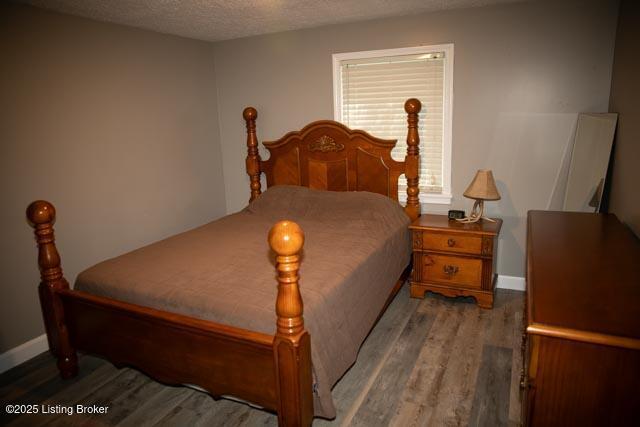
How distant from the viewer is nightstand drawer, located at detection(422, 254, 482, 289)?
3.06 m

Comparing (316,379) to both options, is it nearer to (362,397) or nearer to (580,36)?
(362,397)

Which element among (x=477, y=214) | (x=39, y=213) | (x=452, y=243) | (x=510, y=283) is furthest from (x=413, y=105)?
(x=39, y=213)

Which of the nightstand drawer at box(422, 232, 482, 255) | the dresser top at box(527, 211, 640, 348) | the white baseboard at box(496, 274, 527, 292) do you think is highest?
the dresser top at box(527, 211, 640, 348)

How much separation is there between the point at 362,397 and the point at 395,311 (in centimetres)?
101

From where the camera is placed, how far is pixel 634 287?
136 centimetres

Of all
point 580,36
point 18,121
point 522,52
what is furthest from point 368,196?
point 18,121

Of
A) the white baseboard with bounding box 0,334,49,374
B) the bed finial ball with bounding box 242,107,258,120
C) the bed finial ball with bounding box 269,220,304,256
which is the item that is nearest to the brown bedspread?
the bed finial ball with bounding box 269,220,304,256

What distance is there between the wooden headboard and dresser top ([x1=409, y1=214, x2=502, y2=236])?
19 centimetres

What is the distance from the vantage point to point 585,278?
4.75ft

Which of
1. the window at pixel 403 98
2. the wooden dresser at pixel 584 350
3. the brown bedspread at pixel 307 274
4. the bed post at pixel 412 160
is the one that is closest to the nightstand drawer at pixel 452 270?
the brown bedspread at pixel 307 274

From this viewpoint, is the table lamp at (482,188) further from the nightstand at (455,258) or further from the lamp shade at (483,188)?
the nightstand at (455,258)

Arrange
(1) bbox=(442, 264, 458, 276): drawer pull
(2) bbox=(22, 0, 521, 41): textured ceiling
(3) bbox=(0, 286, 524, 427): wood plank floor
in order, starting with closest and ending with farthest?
(3) bbox=(0, 286, 524, 427): wood plank floor
(2) bbox=(22, 0, 521, 41): textured ceiling
(1) bbox=(442, 264, 458, 276): drawer pull

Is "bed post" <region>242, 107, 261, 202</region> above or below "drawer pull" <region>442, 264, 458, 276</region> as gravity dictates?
above

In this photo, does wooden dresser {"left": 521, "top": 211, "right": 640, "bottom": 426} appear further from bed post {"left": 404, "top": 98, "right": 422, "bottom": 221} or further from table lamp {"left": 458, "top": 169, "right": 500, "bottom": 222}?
bed post {"left": 404, "top": 98, "right": 422, "bottom": 221}
